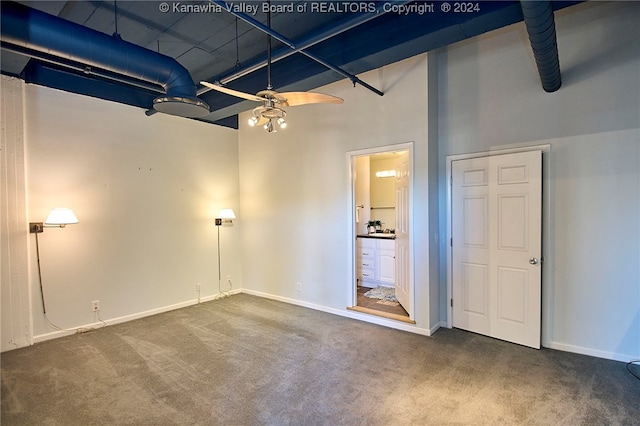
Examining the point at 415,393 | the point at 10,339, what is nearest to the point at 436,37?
the point at 415,393

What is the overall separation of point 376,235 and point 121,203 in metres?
4.13

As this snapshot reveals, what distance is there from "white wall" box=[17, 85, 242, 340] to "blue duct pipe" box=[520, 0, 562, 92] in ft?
15.1

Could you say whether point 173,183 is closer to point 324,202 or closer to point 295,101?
point 324,202

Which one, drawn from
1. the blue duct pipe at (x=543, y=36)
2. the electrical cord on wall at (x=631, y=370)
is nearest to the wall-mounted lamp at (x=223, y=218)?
the blue duct pipe at (x=543, y=36)

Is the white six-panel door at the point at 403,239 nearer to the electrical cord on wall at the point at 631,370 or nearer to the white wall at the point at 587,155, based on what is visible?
the white wall at the point at 587,155

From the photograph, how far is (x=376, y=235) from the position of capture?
6062mm

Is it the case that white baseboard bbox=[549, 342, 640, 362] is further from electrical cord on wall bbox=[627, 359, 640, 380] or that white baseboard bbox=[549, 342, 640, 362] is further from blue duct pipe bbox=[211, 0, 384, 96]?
blue duct pipe bbox=[211, 0, 384, 96]

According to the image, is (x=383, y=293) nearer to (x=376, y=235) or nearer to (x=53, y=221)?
(x=376, y=235)

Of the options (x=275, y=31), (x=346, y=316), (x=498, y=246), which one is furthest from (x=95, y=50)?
(x=498, y=246)

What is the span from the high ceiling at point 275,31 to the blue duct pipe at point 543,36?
23 cm

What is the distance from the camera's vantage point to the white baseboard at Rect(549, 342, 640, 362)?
3.07m

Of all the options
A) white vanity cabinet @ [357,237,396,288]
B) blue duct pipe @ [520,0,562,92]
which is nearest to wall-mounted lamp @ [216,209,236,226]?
white vanity cabinet @ [357,237,396,288]

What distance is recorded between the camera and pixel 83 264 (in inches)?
162

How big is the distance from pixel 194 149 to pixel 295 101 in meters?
2.99
